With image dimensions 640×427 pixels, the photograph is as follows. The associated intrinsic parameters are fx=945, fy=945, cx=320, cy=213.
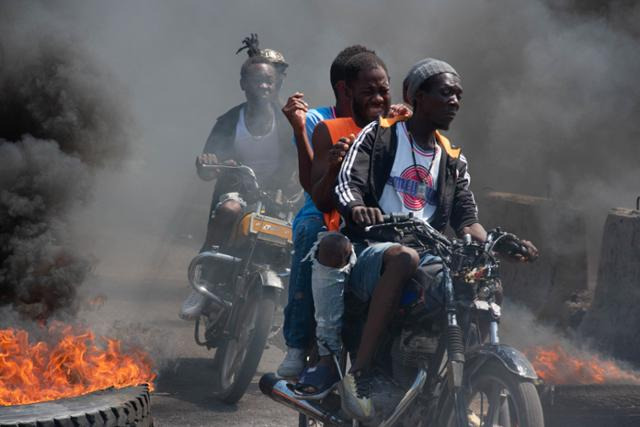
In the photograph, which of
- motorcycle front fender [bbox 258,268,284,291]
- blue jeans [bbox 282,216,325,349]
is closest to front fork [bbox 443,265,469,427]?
blue jeans [bbox 282,216,325,349]

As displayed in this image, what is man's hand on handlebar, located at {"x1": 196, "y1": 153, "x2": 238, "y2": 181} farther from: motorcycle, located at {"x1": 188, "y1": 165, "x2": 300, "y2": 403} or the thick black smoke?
the thick black smoke

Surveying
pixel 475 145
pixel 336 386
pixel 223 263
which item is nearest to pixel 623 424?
pixel 336 386

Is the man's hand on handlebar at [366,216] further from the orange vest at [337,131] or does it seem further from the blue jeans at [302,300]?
the blue jeans at [302,300]

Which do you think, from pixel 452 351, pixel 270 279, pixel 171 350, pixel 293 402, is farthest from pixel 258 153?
pixel 452 351

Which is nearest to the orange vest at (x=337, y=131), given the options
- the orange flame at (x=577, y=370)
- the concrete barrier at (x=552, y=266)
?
the orange flame at (x=577, y=370)

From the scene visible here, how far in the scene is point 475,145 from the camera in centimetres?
1448

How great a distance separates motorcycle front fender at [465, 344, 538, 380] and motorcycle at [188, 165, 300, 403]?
272 centimetres

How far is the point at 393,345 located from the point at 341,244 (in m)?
0.50

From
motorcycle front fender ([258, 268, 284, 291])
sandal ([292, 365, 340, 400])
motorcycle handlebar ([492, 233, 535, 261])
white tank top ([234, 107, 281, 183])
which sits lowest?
sandal ([292, 365, 340, 400])

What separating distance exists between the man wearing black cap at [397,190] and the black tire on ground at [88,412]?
110cm

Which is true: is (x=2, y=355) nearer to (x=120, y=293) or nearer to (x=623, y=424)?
(x=623, y=424)

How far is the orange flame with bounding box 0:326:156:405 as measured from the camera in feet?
19.0

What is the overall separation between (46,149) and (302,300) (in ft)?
16.0

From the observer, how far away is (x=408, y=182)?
4371mm
